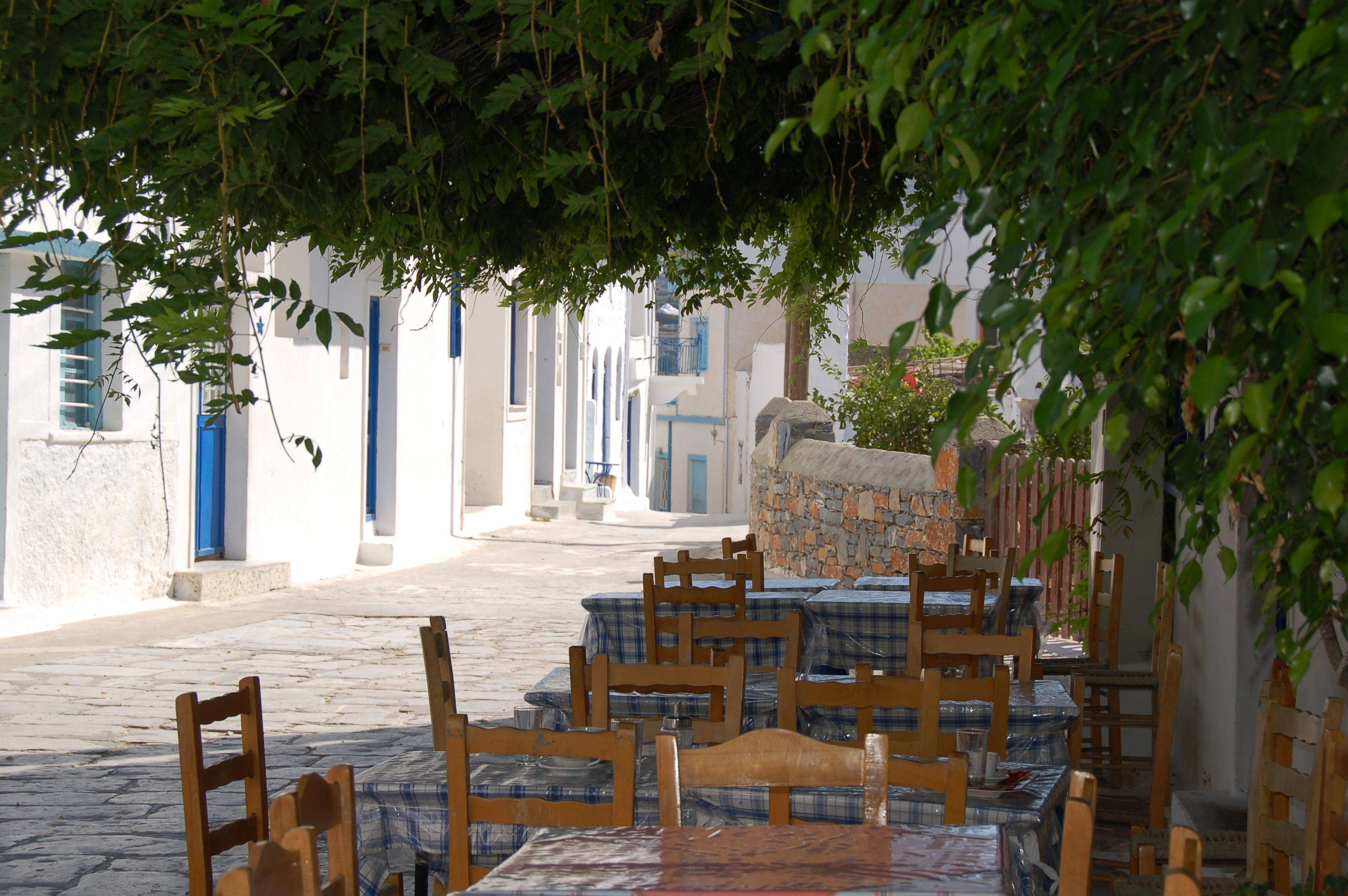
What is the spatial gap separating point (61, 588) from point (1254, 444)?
9612 mm

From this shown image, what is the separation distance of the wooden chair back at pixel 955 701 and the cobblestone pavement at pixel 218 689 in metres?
2.69

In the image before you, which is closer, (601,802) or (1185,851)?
(1185,851)

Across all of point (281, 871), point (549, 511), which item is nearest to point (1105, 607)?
point (281, 871)

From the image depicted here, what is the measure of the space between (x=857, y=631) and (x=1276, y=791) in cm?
291

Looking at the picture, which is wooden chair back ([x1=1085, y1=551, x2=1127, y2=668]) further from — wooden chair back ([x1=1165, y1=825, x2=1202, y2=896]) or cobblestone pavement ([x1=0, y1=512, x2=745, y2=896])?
wooden chair back ([x1=1165, y1=825, x2=1202, y2=896])

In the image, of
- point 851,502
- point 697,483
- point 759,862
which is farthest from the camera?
point 697,483

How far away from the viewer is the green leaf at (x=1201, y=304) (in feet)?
3.60

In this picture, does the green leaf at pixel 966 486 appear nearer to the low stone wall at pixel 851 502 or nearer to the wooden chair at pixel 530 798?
the wooden chair at pixel 530 798

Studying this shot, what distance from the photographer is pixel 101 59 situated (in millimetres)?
2689

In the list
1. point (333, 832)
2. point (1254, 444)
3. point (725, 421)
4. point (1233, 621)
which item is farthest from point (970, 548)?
point (725, 421)

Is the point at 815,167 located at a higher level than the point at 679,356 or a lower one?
lower

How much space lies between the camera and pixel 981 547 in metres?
8.06

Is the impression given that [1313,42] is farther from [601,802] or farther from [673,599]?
[673,599]

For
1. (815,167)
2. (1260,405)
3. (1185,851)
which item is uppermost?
(815,167)
